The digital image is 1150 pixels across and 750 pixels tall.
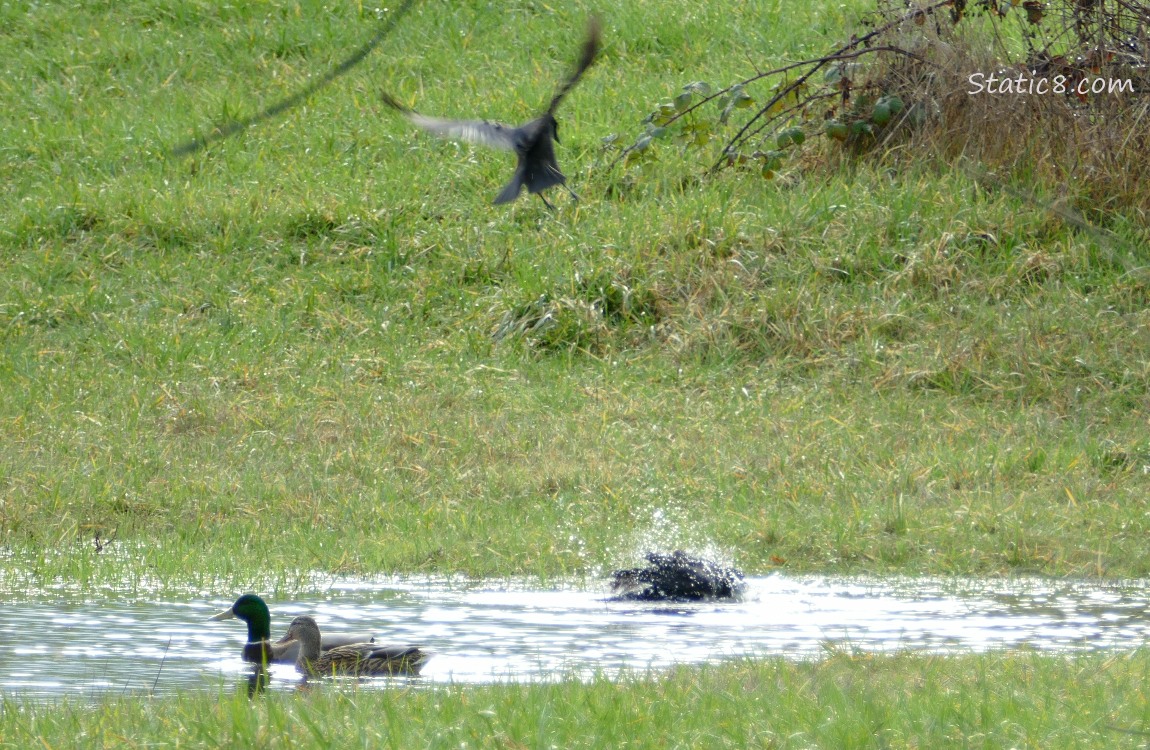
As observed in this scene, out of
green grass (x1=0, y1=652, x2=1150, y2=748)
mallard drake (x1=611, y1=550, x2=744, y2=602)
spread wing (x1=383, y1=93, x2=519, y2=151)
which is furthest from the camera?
mallard drake (x1=611, y1=550, x2=744, y2=602)

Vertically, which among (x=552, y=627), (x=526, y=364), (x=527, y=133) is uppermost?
(x=527, y=133)

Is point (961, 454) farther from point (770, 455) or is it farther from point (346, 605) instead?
point (346, 605)

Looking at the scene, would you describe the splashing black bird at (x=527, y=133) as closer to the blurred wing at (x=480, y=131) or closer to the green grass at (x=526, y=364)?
the blurred wing at (x=480, y=131)

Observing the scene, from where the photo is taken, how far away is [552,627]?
232 inches

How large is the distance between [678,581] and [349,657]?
1617 millimetres

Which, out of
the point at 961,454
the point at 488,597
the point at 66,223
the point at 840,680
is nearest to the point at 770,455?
the point at 961,454

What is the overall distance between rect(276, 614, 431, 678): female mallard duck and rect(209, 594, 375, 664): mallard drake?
0.03m

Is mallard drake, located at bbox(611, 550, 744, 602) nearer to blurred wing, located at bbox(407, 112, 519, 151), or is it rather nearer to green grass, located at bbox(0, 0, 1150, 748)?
green grass, located at bbox(0, 0, 1150, 748)

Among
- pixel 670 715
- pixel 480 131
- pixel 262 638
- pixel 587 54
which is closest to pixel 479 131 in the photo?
pixel 480 131

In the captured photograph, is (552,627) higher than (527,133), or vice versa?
(527,133)

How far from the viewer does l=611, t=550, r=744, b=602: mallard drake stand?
646 cm

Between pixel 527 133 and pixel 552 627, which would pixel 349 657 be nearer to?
pixel 552 627

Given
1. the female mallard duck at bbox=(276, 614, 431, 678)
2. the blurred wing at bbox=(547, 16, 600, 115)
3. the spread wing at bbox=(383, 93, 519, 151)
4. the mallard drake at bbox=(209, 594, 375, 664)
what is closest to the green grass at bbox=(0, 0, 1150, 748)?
the female mallard duck at bbox=(276, 614, 431, 678)

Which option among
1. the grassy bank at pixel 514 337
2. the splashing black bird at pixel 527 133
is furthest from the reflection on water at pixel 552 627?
the splashing black bird at pixel 527 133
